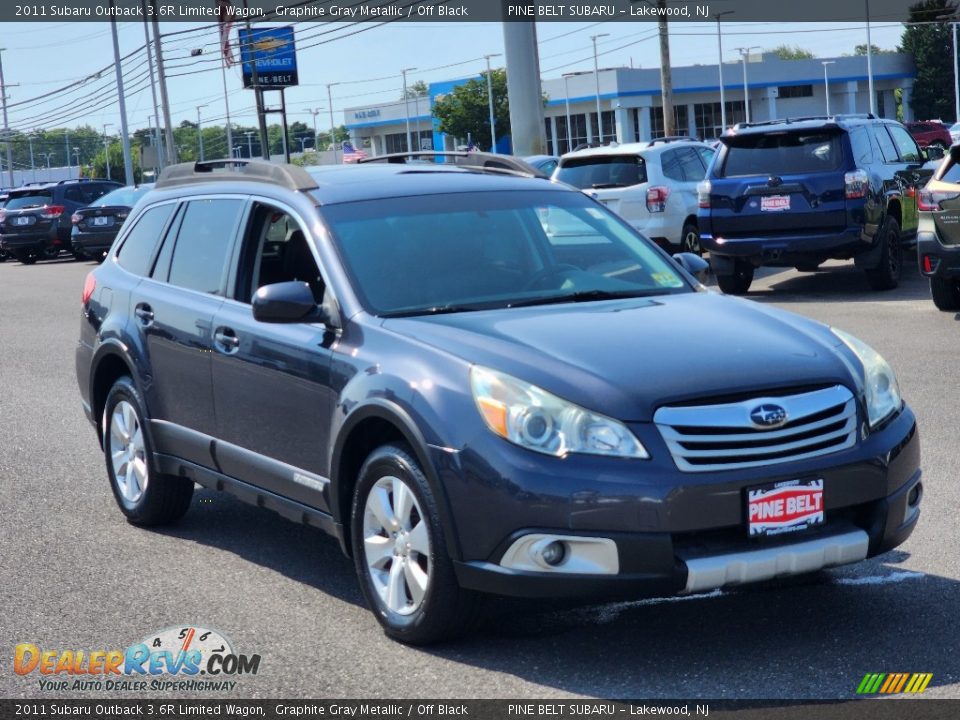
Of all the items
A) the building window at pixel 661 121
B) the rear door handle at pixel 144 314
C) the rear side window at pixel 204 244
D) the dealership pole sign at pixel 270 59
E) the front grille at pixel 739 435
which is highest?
the dealership pole sign at pixel 270 59

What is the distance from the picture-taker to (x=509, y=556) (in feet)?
15.1

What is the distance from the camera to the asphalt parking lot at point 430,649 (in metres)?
4.68

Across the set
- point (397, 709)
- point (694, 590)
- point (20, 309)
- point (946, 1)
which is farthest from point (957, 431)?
point (946, 1)

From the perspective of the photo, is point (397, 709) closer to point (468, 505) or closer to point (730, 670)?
point (468, 505)

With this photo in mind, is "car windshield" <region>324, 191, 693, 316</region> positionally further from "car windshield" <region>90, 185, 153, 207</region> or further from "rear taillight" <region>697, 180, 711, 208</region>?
"car windshield" <region>90, 185, 153, 207</region>

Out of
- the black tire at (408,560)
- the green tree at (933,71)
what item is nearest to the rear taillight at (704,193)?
the black tire at (408,560)

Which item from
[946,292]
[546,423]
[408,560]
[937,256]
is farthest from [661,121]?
[546,423]

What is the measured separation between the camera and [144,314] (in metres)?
7.00

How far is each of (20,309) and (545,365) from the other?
1763cm

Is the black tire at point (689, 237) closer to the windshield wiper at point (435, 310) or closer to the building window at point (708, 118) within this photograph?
the windshield wiper at point (435, 310)

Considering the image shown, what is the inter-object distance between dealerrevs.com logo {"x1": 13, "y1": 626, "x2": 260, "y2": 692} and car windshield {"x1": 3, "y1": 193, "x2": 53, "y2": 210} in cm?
3046

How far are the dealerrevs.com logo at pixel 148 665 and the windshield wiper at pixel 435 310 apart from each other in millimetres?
1392

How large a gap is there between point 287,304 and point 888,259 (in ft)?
39.0

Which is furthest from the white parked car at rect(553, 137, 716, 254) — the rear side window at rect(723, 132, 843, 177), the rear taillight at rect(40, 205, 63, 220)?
the rear taillight at rect(40, 205, 63, 220)
